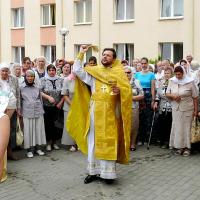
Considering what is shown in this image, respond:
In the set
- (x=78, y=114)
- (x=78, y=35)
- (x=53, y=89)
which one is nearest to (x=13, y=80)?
(x=53, y=89)

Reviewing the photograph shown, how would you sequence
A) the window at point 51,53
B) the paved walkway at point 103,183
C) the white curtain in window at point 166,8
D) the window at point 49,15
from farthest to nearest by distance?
1. the window at point 51,53
2. the window at point 49,15
3. the white curtain in window at point 166,8
4. the paved walkway at point 103,183

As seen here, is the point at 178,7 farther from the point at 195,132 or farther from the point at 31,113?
the point at 31,113

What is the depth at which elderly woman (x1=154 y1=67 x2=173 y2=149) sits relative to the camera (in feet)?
30.5

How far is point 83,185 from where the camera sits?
6707mm

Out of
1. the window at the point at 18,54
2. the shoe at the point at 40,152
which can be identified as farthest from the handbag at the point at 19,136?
the window at the point at 18,54

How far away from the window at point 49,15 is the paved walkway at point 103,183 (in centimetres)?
2010

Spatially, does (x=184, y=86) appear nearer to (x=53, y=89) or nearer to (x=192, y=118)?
(x=192, y=118)

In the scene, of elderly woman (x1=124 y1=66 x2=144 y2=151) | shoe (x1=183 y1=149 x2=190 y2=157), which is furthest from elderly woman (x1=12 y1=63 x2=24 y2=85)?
shoe (x1=183 y1=149 x2=190 y2=157)

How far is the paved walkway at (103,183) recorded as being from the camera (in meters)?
6.21

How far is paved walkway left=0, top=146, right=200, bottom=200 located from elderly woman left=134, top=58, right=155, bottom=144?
3.54 ft

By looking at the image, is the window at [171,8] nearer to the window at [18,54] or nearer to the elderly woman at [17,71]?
the window at [18,54]

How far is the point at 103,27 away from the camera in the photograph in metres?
24.5

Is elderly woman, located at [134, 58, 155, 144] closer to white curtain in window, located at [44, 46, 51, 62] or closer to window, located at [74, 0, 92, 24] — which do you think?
window, located at [74, 0, 92, 24]

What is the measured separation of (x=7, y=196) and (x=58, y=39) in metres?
21.6
